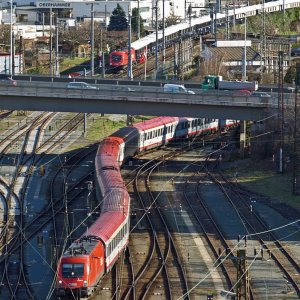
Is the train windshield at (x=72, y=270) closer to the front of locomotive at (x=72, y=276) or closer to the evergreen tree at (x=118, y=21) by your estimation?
the front of locomotive at (x=72, y=276)

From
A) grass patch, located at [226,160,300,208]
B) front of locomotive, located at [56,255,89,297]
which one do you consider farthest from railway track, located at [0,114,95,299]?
grass patch, located at [226,160,300,208]

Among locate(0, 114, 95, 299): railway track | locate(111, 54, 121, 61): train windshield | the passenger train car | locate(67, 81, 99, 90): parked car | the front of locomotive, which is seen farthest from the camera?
the passenger train car

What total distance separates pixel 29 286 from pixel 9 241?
4.10m

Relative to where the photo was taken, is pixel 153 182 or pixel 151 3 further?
pixel 151 3

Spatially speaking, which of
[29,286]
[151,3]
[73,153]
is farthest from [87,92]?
[151,3]

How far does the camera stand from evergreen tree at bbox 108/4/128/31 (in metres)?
72.7

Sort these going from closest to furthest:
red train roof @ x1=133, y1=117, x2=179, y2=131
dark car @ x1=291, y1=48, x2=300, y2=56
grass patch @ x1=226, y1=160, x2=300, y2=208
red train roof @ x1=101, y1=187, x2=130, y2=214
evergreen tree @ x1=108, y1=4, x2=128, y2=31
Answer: red train roof @ x1=101, y1=187, x2=130, y2=214
grass patch @ x1=226, y1=160, x2=300, y2=208
red train roof @ x1=133, y1=117, x2=179, y2=131
dark car @ x1=291, y1=48, x2=300, y2=56
evergreen tree @ x1=108, y1=4, x2=128, y2=31

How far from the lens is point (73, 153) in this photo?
123ft

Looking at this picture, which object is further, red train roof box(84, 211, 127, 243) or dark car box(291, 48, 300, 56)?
dark car box(291, 48, 300, 56)

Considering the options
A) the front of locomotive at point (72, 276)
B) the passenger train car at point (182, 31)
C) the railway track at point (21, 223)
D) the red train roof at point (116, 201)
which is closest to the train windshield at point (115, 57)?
the passenger train car at point (182, 31)

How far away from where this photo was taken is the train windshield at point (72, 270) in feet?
63.9

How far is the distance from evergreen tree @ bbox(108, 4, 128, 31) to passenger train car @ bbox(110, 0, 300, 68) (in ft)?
14.9

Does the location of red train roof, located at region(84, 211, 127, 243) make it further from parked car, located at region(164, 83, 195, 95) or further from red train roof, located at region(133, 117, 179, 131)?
red train roof, located at region(133, 117, 179, 131)

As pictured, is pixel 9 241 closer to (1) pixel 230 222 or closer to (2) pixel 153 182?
(1) pixel 230 222
